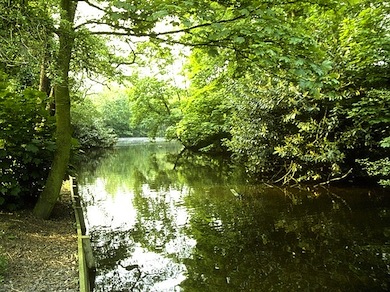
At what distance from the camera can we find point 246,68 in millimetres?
6023

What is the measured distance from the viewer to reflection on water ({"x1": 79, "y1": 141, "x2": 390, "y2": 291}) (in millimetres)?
5570

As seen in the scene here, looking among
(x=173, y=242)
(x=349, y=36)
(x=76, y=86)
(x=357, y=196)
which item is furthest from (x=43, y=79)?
(x=357, y=196)

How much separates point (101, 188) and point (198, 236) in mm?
8183

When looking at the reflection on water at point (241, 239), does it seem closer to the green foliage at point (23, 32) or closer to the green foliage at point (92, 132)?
the green foliage at point (23, 32)

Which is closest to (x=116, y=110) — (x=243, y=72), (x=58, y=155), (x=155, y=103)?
(x=155, y=103)

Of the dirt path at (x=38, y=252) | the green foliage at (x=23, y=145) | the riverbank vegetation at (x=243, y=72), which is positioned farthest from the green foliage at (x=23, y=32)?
the dirt path at (x=38, y=252)

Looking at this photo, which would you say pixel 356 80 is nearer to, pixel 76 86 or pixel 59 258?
pixel 76 86

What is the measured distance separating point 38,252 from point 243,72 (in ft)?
14.6

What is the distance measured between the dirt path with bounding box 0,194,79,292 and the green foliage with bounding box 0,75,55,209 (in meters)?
0.56

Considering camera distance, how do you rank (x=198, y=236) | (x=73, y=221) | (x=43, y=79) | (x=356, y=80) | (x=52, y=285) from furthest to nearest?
(x=356, y=80) < (x=43, y=79) < (x=198, y=236) < (x=73, y=221) < (x=52, y=285)

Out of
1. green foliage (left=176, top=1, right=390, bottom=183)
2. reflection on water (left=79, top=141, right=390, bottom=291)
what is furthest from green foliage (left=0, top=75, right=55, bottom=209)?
green foliage (left=176, top=1, right=390, bottom=183)

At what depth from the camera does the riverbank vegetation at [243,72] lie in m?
4.58

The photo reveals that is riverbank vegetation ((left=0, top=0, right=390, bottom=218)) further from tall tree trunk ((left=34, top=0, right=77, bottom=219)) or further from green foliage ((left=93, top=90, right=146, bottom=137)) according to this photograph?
green foliage ((left=93, top=90, right=146, bottom=137))

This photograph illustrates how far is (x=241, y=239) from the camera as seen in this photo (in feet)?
24.8
